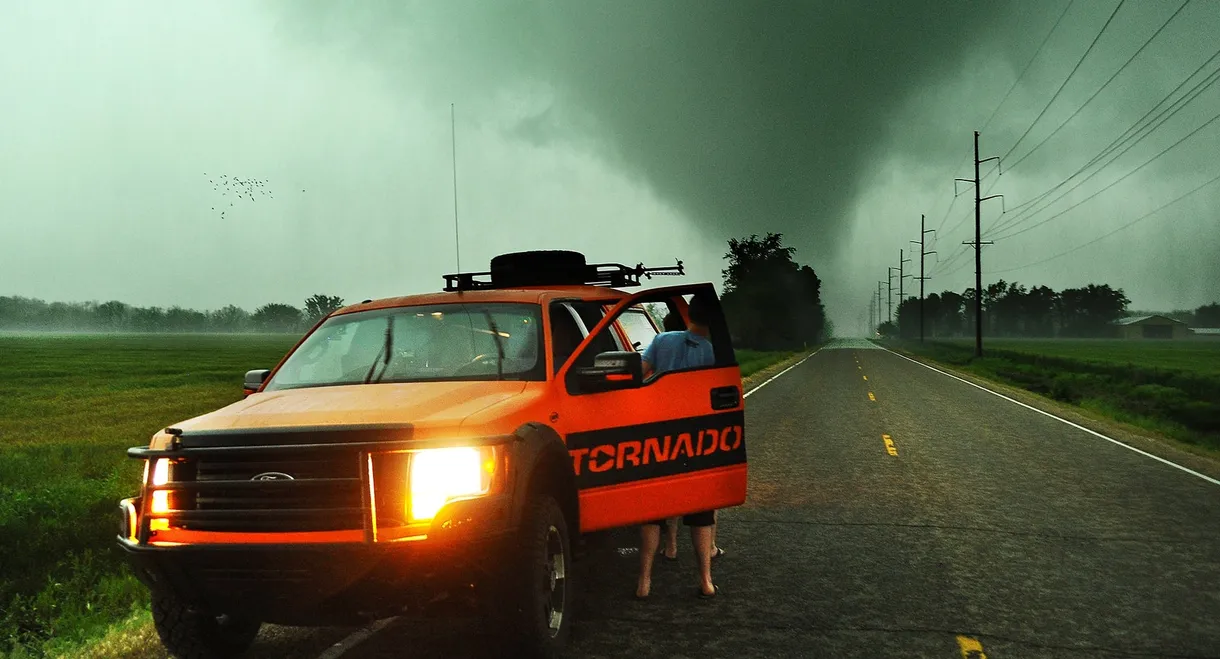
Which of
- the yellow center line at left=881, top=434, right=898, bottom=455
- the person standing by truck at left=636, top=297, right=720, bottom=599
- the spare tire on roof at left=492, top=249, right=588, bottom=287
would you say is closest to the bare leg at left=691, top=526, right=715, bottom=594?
the person standing by truck at left=636, top=297, right=720, bottom=599

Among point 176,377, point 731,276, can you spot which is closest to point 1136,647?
point 176,377

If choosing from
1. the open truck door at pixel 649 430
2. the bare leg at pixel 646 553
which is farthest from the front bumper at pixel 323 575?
the bare leg at pixel 646 553

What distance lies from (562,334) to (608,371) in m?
0.91

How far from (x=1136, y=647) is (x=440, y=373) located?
411 centimetres

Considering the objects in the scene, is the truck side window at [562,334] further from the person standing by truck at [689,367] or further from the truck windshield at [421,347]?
the person standing by truck at [689,367]

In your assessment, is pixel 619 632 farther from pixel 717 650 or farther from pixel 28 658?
pixel 28 658

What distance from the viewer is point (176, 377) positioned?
48.2 m

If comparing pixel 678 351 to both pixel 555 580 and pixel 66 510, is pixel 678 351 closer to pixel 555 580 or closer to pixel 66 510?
pixel 555 580

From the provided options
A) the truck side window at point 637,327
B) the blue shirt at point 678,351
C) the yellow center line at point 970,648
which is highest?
the truck side window at point 637,327

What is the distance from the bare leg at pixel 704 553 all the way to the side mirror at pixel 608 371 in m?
1.34

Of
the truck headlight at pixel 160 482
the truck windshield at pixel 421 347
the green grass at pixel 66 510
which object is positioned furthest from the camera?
the green grass at pixel 66 510

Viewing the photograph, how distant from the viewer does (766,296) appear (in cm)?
10644

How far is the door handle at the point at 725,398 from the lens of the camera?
19.9ft

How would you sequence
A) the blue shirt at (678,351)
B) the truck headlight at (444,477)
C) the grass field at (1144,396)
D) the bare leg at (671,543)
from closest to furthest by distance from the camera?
1. the truck headlight at (444,477)
2. the blue shirt at (678,351)
3. the bare leg at (671,543)
4. the grass field at (1144,396)
